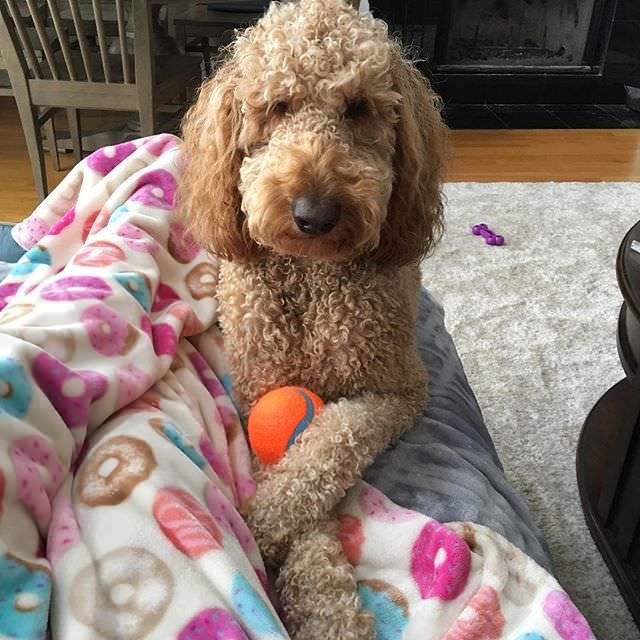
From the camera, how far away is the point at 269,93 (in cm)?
98

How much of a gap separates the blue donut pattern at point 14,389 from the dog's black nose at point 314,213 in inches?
15.2

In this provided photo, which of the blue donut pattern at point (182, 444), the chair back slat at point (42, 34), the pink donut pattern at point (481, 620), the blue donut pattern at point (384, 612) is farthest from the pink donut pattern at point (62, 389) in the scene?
the chair back slat at point (42, 34)

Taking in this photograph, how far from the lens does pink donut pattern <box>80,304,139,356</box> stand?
3.35ft

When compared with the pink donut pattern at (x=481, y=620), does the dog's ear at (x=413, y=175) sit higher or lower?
higher

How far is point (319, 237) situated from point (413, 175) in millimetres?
206

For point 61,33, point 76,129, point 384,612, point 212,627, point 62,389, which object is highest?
point 61,33

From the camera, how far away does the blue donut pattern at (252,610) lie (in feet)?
2.48

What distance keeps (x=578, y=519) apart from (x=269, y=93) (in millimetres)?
1090

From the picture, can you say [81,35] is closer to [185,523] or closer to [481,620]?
[185,523]

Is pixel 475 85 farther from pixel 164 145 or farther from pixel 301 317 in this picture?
pixel 301 317

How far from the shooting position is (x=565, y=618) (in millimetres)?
876

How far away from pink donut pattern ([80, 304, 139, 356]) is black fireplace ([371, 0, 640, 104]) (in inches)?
127

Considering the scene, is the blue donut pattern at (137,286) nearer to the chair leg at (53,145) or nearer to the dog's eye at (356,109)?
→ the dog's eye at (356,109)

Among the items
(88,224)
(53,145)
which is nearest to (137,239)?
(88,224)
